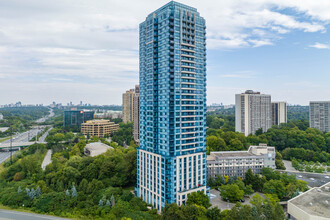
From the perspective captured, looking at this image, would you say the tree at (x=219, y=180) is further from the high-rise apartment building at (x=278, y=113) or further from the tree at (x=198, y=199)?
the high-rise apartment building at (x=278, y=113)

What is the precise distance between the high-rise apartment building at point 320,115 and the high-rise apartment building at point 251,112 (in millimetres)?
16075

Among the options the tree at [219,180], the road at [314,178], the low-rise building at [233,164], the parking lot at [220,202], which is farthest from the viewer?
the road at [314,178]

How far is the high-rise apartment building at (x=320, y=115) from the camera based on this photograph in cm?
7500

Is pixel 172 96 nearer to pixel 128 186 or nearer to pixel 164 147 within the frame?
pixel 164 147

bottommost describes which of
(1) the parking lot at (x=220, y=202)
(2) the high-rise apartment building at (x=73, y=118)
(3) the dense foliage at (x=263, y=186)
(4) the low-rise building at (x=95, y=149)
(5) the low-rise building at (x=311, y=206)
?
(1) the parking lot at (x=220, y=202)

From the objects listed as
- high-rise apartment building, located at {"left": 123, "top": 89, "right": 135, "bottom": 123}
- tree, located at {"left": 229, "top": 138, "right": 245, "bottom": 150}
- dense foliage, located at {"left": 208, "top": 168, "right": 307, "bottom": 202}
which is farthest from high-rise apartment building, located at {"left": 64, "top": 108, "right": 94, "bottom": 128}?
dense foliage, located at {"left": 208, "top": 168, "right": 307, "bottom": 202}

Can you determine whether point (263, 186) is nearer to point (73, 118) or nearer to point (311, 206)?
point (311, 206)

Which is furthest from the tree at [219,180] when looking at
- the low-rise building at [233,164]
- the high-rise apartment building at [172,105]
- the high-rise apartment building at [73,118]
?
the high-rise apartment building at [73,118]

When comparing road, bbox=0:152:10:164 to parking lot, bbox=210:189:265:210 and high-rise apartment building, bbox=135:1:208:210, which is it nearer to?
high-rise apartment building, bbox=135:1:208:210

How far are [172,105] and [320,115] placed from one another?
71.5 metres

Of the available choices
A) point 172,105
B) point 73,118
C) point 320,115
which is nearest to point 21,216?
point 172,105

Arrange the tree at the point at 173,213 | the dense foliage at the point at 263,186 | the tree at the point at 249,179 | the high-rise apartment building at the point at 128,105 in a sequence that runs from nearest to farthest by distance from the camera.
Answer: the tree at the point at 173,213 < the dense foliage at the point at 263,186 < the tree at the point at 249,179 < the high-rise apartment building at the point at 128,105

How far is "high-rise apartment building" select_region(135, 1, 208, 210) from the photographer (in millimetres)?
27875

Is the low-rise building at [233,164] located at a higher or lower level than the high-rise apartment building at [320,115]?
lower
